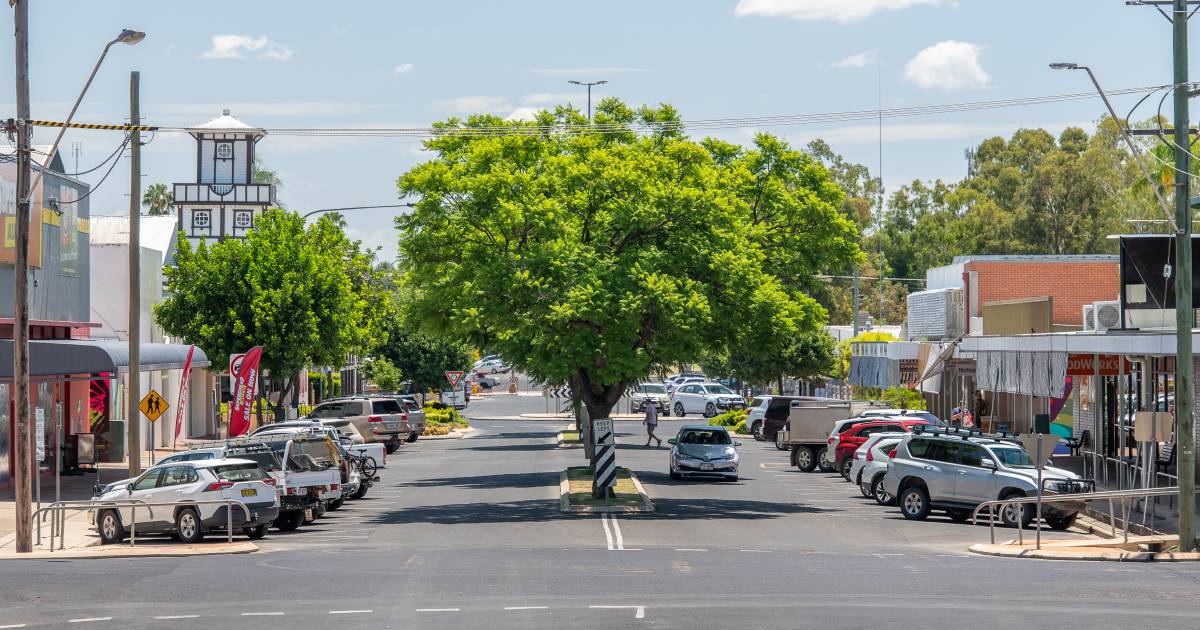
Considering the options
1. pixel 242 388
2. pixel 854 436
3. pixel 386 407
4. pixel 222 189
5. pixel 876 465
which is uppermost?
A: pixel 222 189

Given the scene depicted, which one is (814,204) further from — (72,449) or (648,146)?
(72,449)

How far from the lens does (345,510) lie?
106ft

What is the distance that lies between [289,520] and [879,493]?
14006 mm

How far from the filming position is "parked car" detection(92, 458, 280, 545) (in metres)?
25.1

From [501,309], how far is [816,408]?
52.8ft

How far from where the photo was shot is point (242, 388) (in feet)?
116

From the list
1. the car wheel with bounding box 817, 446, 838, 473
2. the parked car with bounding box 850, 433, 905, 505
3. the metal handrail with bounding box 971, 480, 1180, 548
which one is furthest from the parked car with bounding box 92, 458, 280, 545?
the car wheel with bounding box 817, 446, 838, 473

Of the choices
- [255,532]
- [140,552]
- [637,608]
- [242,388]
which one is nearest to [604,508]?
[255,532]

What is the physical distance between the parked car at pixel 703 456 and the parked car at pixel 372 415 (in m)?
15.1

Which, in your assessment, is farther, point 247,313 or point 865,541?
point 247,313

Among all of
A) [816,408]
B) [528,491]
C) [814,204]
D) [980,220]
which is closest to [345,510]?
[528,491]

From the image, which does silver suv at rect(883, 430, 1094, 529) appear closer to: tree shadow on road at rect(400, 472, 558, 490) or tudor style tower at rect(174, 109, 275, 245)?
tree shadow on road at rect(400, 472, 558, 490)

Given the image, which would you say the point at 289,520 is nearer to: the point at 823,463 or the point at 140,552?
the point at 140,552

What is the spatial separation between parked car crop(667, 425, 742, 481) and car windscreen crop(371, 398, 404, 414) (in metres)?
16.2
